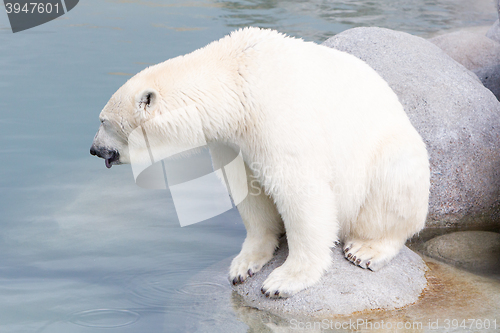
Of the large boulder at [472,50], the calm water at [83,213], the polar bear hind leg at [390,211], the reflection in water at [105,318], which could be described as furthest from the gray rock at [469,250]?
the large boulder at [472,50]

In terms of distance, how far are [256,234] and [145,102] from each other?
1.37m

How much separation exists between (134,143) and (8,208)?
111 inches

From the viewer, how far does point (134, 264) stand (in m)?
4.65

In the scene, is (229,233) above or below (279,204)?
below

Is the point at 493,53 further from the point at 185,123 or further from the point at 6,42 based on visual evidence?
the point at 6,42

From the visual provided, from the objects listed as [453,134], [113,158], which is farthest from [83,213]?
[453,134]

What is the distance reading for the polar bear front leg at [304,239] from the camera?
341 cm

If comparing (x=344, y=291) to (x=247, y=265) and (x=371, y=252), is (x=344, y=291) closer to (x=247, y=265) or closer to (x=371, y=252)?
(x=371, y=252)

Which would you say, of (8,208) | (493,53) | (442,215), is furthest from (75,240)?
(493,53)

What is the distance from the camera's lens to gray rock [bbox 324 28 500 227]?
4.99 metres

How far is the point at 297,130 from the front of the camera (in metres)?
3.30

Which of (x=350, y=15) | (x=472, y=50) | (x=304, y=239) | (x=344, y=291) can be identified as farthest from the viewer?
(x=350, y=15)

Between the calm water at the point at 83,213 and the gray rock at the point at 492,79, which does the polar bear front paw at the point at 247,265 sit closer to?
the calm water at the point at 83,213

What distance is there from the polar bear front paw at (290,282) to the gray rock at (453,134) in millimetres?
1939
